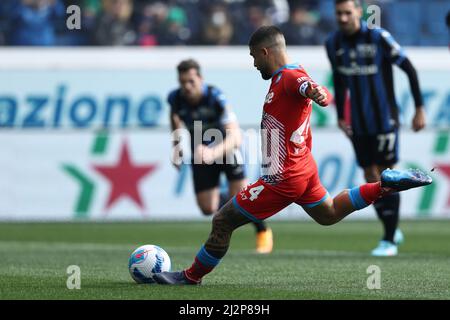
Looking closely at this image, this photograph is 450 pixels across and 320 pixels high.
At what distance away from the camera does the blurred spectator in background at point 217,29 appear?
19.3m

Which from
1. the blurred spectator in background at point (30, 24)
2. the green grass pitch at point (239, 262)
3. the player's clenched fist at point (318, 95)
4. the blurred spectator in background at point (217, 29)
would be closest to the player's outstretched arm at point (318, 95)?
the player's clenched fist at point (318, 95)

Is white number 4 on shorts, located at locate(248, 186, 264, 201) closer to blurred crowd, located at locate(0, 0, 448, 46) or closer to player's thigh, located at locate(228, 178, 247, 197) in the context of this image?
player's thigh, located at locate(228, 178, 247, 197)

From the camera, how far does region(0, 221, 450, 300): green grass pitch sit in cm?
738

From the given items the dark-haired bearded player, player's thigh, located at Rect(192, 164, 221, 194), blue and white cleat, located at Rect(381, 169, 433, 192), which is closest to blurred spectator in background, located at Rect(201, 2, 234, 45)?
player's thigh, located at Rect(192, 164, 221, 194)

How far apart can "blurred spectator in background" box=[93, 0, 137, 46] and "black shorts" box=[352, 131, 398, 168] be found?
8721 mm

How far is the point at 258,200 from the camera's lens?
300 inches

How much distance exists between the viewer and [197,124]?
12484 mm

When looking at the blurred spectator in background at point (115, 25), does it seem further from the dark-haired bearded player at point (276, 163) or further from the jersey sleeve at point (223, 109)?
the dark-haired bearded player at point (276, 163)

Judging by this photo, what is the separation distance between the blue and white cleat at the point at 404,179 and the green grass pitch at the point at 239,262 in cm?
71

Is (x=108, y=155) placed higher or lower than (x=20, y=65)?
lower

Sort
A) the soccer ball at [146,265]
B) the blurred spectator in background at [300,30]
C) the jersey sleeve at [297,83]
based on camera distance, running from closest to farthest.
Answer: the jersey sleeve at [297,83] → the soccer ball at [146,265] → the blurred spectator in background at [300,30]
